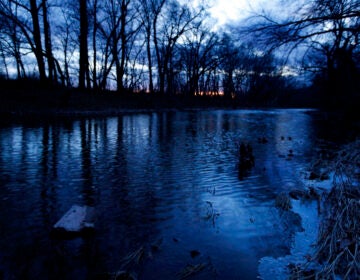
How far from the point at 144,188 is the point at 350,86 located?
18.5m

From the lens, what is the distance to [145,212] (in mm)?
3787

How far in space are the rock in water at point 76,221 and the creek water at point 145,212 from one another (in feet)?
0.42

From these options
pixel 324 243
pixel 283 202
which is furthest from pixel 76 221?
pixel 283 202

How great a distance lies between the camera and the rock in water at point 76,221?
3.08 m

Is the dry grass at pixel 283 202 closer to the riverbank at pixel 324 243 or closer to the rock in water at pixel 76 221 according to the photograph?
the riverbank at pixel 324 243

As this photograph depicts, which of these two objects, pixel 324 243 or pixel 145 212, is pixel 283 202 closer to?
pixel 324 243

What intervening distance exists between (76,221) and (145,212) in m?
0.93

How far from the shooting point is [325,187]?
473 centimetres

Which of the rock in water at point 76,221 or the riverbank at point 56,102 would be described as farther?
the riverbank at point 56,102

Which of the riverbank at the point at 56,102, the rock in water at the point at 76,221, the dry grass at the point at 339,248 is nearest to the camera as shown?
the dry grass at the point at 339,248

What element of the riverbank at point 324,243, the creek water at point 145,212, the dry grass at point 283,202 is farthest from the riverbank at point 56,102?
the riverbank at point 324,243

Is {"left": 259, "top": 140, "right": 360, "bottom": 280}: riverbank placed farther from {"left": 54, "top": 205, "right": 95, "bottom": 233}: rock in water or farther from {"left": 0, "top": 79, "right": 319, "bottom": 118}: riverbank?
{"left": 0, "top": 79, "right": 319, "bottom": 118}: riverbank

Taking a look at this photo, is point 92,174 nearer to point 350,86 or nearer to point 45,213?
point 45,213

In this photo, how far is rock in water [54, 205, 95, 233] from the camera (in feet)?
10.1
